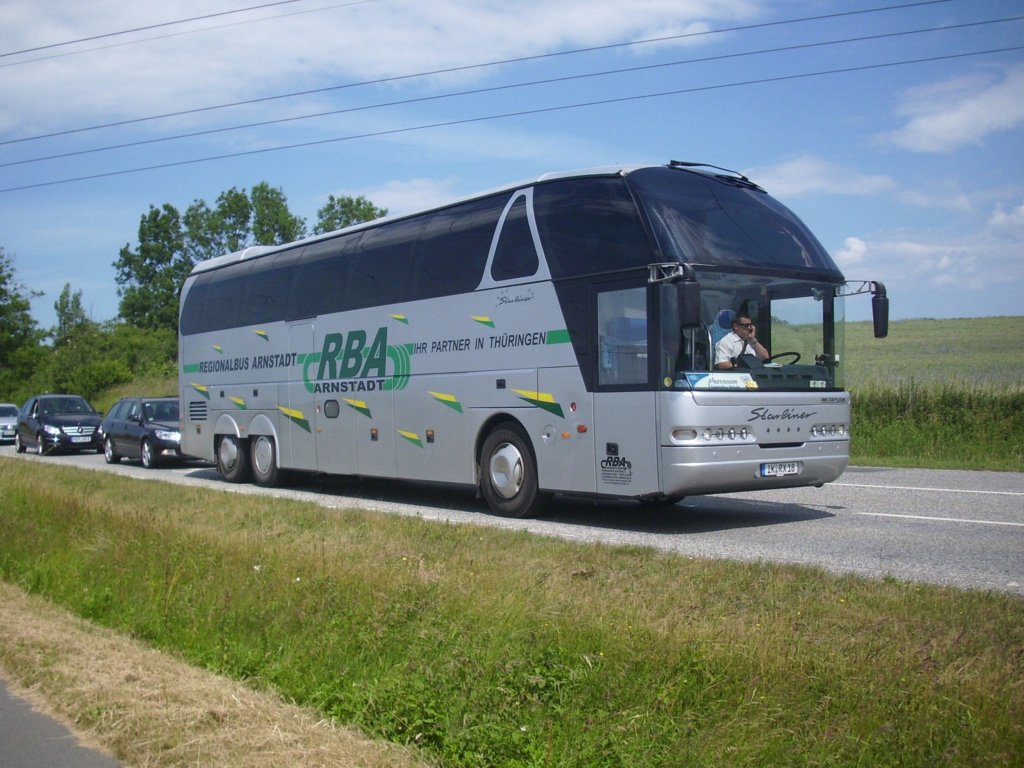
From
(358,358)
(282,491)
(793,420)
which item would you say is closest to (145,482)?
(282,491)

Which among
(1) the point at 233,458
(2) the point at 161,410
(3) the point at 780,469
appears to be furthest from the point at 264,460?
(3) the point at 780,469

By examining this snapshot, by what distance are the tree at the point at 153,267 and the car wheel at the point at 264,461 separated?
224 feet

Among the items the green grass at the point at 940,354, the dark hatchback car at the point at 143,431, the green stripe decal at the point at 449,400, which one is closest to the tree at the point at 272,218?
the green grass at the point at 940,354

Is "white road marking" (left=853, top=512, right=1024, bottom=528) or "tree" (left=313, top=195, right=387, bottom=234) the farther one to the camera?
"tree" (left=313, top=195, right=387, bottom=234)

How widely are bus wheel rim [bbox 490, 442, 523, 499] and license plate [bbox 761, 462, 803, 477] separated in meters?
2.94

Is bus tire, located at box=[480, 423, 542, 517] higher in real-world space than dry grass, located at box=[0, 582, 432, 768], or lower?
higher

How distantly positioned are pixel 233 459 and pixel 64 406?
15709 millimetres

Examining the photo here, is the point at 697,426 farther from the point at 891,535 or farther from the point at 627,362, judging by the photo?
the point at 891,535

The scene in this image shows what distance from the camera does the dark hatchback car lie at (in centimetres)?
2469

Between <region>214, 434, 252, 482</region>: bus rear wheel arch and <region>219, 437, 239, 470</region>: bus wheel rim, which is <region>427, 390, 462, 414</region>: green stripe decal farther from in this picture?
<region>219, 437, 239, 470</region>: bus wheel rim

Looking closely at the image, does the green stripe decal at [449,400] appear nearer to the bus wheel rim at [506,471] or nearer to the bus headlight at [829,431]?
the bus wheel rim at [506,471]

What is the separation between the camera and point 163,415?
26.0 m

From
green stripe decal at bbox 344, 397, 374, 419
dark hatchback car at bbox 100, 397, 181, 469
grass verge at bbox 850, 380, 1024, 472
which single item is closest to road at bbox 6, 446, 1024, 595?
green stripe decal at bbox 344, 397, 374, 419

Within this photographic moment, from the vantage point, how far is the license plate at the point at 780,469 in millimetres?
11204
